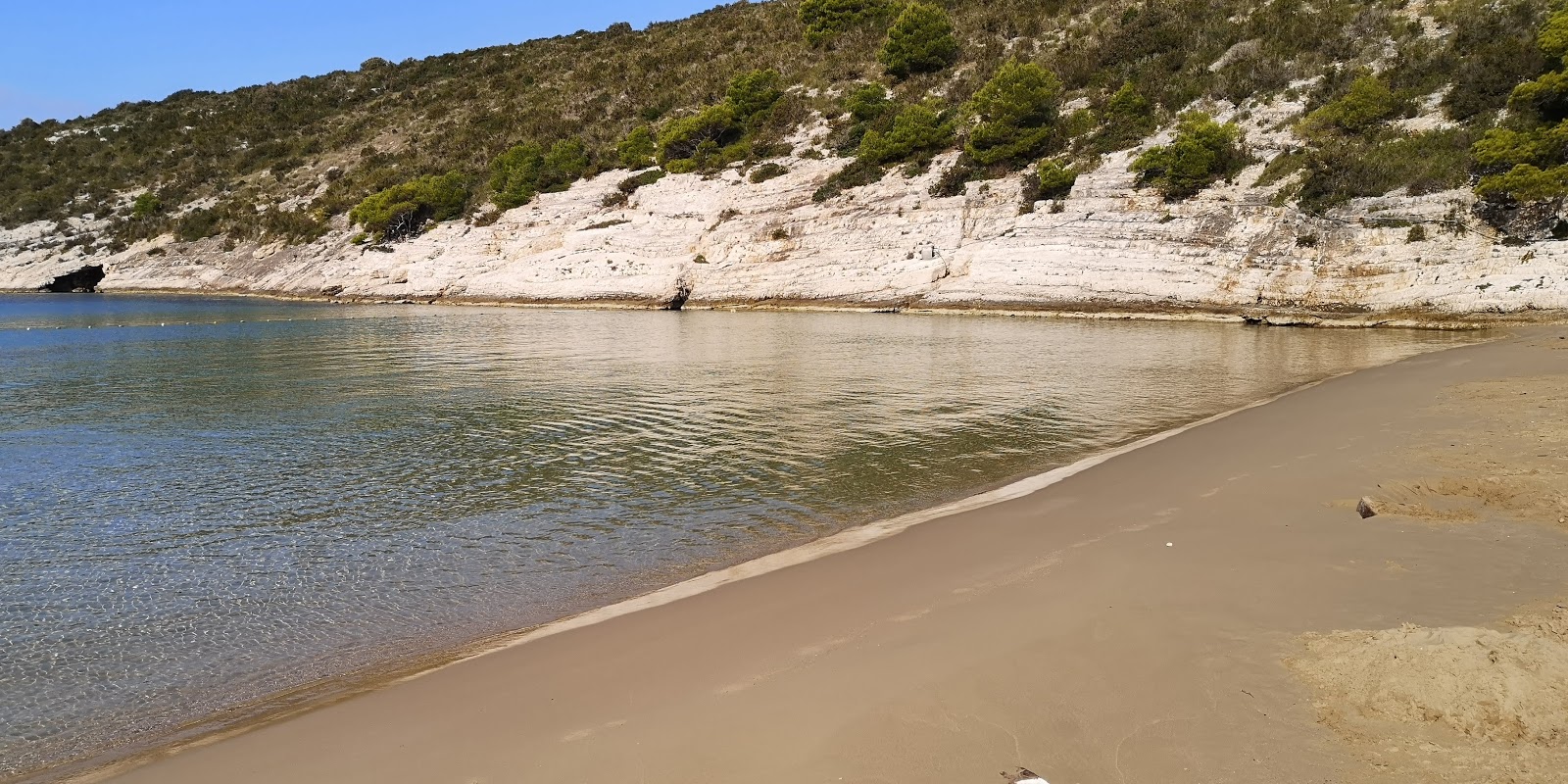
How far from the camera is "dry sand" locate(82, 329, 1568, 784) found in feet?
12.6

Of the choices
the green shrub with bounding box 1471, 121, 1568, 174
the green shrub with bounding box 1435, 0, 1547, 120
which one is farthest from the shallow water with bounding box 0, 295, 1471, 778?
the green shrub with bounding box 1435, 0, 1547, 120

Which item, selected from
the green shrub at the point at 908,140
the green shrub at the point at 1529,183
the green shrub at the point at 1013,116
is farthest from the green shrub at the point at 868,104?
the green shrub at the point at 1529,183

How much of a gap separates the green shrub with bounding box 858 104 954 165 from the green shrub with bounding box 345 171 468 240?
28.7 meters

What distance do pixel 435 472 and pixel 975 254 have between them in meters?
30.0

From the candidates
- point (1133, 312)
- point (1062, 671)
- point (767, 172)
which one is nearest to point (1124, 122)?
point (1133, 312)

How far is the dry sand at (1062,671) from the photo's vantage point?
3.83 metres

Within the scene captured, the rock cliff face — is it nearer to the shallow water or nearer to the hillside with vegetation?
the hillside with vegetation

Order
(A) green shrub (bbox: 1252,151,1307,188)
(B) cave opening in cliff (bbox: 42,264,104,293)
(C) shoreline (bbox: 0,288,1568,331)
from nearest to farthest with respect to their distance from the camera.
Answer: (C) shoreline (bbox: 0,288,1568,331) → (A) green shrub (bbox: 1252,151,1307,188) → (B) cave opening in cliff (bbox: 42,264,104,293)

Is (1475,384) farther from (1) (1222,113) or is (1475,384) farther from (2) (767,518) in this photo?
(1) (1222,113)

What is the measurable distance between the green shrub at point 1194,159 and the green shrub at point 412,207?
42275mm

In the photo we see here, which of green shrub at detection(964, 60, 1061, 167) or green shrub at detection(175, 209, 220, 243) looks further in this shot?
green shrub at detection(175, 209, 220, 243)

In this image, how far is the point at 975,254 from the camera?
37375mm

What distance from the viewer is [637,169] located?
178 ft

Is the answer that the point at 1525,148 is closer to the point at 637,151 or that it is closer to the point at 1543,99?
the point at 1543,99
